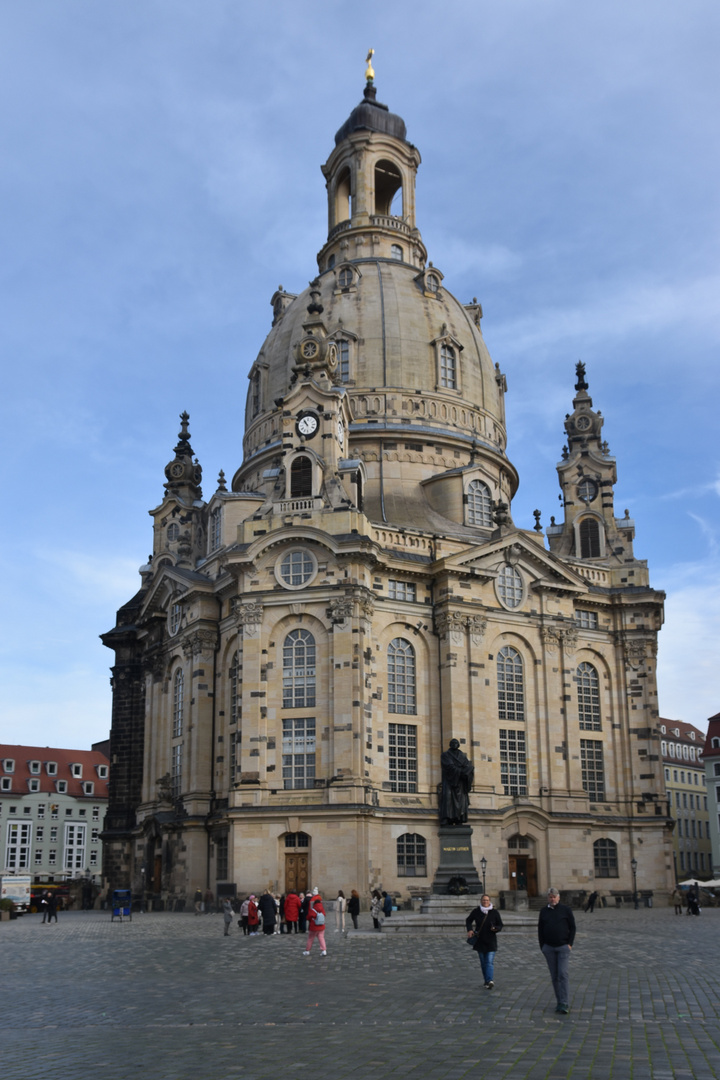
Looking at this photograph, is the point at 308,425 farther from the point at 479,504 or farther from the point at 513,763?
the point at 513,763

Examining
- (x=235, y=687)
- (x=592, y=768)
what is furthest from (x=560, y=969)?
(x=592, y=768)

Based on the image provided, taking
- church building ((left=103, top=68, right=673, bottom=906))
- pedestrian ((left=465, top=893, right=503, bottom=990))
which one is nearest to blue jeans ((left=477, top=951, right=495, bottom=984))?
pedestrian ((left=465, top=893, right=503, bottom=990))

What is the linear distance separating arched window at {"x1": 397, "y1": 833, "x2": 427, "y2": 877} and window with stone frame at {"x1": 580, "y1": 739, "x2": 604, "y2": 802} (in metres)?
13.2

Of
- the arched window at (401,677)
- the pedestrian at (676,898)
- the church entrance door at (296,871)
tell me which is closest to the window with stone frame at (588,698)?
the pedestrian at (676,898)

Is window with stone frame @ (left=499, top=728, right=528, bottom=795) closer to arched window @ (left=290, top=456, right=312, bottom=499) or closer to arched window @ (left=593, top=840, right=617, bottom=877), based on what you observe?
arched window @ (left=593, top=840, right=617, bottom=877)

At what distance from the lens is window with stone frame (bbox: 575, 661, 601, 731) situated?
2665 inches

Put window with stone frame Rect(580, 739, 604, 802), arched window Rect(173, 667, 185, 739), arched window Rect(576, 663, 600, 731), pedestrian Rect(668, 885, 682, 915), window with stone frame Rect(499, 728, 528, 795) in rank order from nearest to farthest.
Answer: pedestrian Rect(668, 885, 682, 915) → window with stone frame Rect(499, 728, 528, 795) → window with stone frame Rect(580, 739, 604, 802) → arched window Rect(173, 667, 185, 739) → arched window Rect(576, 663, 600, 731)

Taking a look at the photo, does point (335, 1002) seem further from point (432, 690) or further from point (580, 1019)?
point (432, 690)

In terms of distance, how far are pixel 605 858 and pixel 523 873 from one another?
269 inches

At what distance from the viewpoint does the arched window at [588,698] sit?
67.7 metres

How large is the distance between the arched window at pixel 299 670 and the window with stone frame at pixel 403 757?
5.38 m

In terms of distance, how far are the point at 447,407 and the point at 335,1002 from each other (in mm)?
58119

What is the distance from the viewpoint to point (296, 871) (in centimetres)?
5531

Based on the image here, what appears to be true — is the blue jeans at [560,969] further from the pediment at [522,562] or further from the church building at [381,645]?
the pediment at [522,562]
